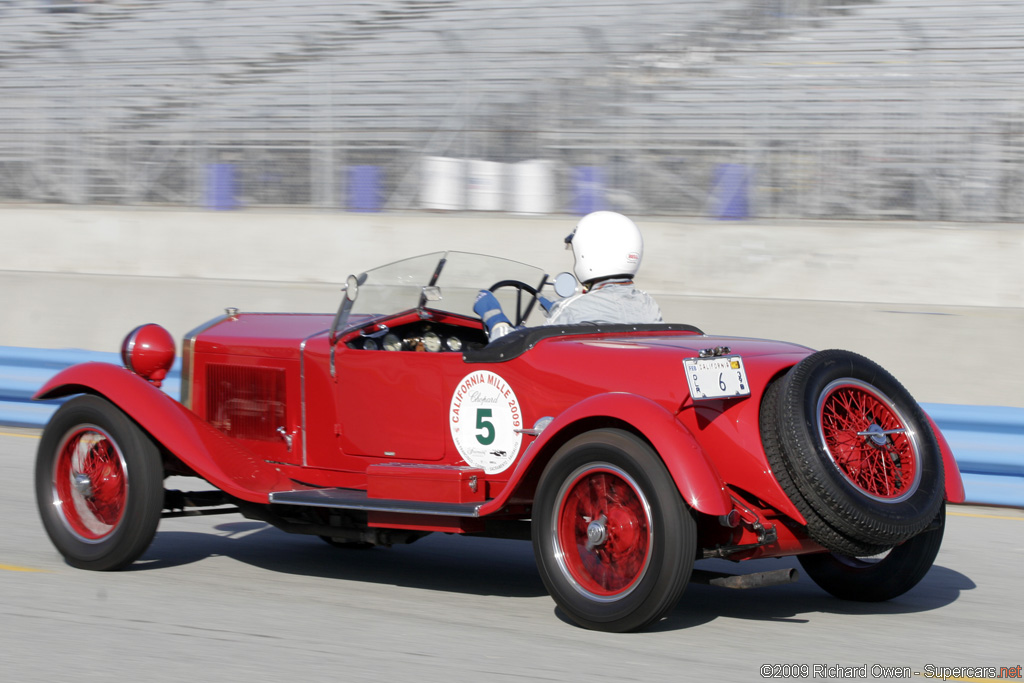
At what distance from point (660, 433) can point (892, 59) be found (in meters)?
8.12

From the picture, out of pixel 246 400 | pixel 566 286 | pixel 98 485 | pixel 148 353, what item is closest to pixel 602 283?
pixel 566 286

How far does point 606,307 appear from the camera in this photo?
5.27 metres

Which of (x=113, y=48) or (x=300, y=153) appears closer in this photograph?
(x=300, y=153)

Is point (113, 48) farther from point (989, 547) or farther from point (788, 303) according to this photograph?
point (989, 547)

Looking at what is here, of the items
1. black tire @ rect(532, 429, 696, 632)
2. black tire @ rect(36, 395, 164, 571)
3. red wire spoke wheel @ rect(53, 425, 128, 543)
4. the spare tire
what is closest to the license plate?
the spare tire

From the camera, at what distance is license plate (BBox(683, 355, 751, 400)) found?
4328 mm

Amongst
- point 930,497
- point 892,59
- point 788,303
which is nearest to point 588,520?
point 930,497

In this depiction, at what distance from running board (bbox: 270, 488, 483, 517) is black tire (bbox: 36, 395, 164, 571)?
0.61 m

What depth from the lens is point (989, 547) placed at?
6.32 metres

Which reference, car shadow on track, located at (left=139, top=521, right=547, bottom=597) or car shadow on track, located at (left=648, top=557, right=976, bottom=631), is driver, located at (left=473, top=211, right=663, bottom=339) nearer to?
car shadow on track, located at (left=139, top=521, right=547, bottom=597)

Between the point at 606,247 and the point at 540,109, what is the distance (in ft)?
22.3

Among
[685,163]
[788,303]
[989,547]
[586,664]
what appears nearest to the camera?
[586,664]

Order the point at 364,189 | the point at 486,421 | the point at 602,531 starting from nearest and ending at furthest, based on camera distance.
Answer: the point at 602,531 < the point at 486,421 < the point at 364,189

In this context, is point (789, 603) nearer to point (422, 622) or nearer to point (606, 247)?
point (422, 622)
